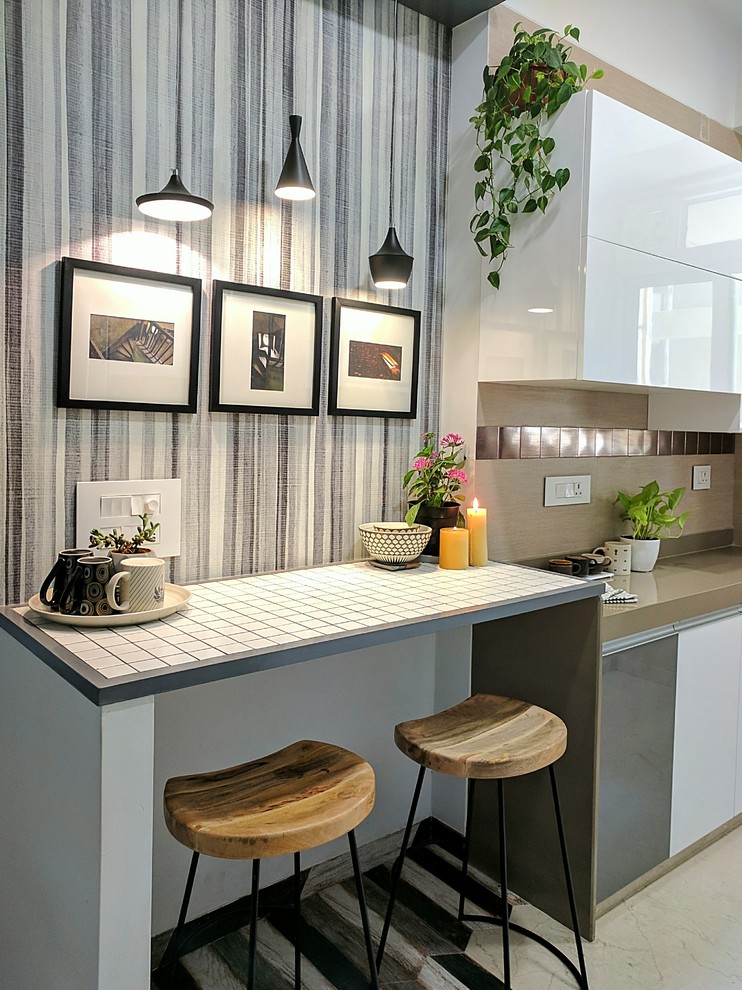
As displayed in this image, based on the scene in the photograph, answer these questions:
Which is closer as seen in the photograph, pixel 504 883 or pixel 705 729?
pixel 504 883

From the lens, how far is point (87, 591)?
57.9 inches

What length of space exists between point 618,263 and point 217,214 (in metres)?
1.04

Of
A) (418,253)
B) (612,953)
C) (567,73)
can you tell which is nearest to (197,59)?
(418,253)

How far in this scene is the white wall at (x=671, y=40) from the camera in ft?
8.05

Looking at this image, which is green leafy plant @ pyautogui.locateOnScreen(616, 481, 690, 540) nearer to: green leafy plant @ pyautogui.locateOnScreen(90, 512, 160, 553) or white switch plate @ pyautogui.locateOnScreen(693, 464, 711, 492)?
white switch plate @ pyautogui.locateOnScreen(693, 464, 711, 492)

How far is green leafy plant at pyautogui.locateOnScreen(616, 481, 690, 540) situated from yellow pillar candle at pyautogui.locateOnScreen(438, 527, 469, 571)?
84cm

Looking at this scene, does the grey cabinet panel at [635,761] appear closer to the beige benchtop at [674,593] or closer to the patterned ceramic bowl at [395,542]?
the beige benchtop at [674,593]

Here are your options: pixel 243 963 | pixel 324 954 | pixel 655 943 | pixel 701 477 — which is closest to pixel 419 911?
pixel 324 954

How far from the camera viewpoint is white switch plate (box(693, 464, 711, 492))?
3207 millimetres

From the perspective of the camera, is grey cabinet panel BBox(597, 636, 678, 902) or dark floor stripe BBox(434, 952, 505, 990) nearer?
dark floor stripe BBox(434, 952, 505, 990)

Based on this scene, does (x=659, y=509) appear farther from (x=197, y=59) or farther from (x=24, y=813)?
(x=24, y=813)

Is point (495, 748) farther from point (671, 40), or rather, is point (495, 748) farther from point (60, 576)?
point (671, 40)

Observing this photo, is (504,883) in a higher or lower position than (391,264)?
lower

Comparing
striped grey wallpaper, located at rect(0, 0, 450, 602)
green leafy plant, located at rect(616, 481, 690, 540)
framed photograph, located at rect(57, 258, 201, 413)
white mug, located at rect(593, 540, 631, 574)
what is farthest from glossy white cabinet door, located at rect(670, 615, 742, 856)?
framed photograph, located at rect(57, 258, 201, 413)
